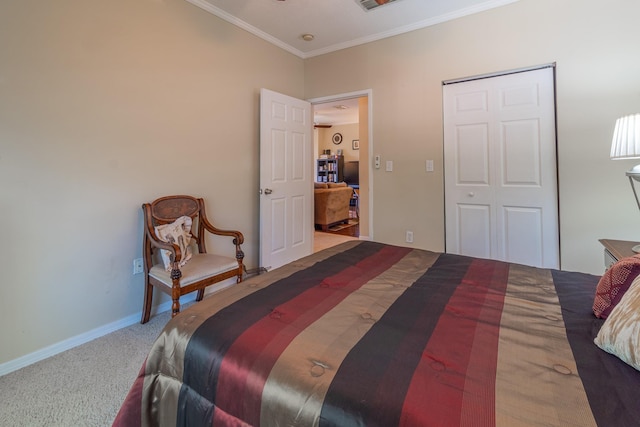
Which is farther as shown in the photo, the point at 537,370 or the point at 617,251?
the point at 617,251

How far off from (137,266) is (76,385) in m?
0.89

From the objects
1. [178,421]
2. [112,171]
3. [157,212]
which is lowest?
[178,421]

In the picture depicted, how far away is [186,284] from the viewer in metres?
2.03

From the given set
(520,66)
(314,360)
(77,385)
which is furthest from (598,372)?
(520,66)

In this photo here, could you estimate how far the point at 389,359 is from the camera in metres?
0.78

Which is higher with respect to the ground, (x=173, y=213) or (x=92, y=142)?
(x=92, y=142)

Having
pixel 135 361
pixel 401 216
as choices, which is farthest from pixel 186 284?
pixel 401 216

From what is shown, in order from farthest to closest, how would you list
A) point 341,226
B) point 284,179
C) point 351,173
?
point 351,173 < point 341,226 < point 284,179

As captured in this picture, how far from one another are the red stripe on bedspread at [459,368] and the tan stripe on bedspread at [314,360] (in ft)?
0.63

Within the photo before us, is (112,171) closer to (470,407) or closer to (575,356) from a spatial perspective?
(470,407)

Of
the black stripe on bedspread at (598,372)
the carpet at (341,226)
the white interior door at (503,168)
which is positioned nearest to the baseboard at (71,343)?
the black stripe on bedspread at (598,372)

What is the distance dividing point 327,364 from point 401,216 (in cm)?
273

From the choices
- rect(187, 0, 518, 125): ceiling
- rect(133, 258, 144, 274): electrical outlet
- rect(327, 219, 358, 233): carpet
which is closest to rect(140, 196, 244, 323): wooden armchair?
rect(133, 258, 144, 274): electrical outlet

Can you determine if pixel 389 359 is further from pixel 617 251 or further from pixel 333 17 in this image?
pixel 333 17
